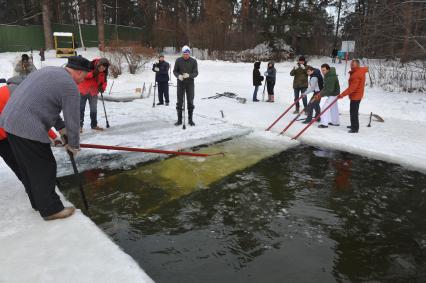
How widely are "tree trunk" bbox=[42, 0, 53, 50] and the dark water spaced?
26.5m

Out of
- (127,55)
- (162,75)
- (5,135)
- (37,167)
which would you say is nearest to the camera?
(37,167)

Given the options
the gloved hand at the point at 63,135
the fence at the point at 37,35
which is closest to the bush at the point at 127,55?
the fence at the point at 37,35

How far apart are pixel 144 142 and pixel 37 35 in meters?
29.2

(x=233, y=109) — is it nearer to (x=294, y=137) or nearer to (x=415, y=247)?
(x=294, y=137)

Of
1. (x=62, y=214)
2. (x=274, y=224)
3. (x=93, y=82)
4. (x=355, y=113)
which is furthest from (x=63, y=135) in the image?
(x=355, y=113)

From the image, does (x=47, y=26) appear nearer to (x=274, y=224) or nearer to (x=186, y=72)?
(x=186, y=72)

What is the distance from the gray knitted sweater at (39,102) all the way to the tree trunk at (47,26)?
27908 millimetres

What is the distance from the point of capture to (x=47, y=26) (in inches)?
1117

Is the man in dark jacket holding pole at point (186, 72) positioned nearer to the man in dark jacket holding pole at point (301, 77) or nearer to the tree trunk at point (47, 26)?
the man in dark jacket holding pole at point (301, 77)

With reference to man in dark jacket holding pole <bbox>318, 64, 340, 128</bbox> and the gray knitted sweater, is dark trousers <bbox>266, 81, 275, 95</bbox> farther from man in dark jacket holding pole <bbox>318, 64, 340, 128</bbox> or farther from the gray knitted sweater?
the gray knitted sweater

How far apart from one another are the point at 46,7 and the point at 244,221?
28811 mm

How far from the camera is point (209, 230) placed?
145 inches

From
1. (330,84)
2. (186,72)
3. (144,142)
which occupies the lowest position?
(144,142)

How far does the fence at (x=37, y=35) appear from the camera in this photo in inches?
1098
